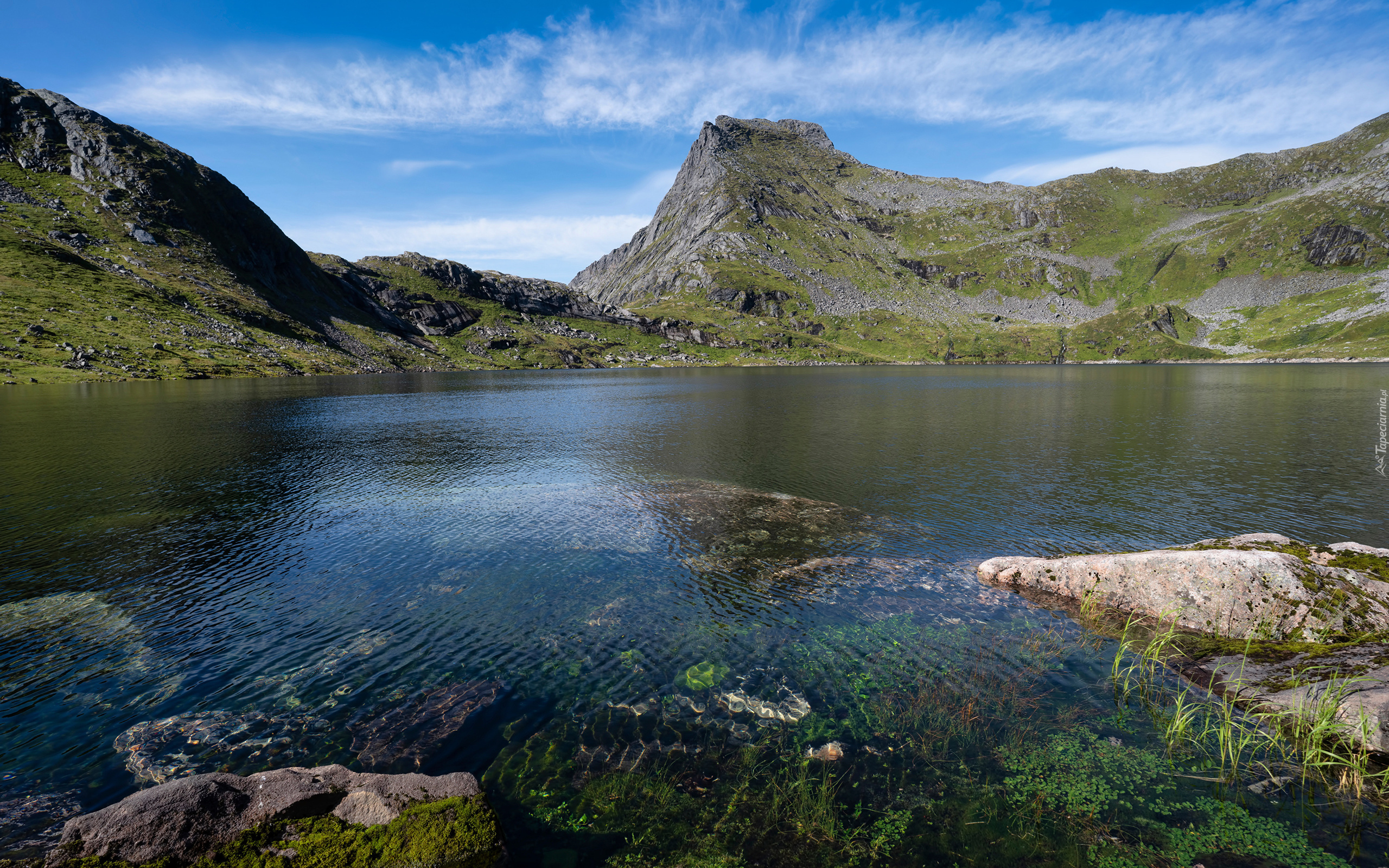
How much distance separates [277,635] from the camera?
21.6 meters

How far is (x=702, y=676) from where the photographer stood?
1897cm

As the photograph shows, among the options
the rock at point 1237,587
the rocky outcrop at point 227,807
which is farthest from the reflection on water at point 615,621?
the rock at point 1237,587

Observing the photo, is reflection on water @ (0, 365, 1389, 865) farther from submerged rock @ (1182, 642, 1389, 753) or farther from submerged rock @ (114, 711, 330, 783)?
submerged rock @ (1182, 642, 1389, 753)

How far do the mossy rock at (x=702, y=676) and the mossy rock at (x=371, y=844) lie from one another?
8241 millimetres

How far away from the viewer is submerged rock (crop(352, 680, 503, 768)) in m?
14.7

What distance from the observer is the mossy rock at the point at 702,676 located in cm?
1841

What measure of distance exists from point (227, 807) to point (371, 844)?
2.96 metres

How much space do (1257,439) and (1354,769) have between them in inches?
2686

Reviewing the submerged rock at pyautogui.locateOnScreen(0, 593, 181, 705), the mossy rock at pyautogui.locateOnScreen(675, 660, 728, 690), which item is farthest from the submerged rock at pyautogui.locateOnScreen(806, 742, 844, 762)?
the submerged rock at pyautogui.locateOnScreen(0, 593, 181, 705)

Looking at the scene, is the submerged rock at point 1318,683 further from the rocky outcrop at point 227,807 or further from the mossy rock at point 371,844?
the rocky outcrop at point 227,807

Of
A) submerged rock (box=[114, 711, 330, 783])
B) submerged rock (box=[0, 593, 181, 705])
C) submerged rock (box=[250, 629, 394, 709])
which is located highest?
submerged rock (box=[0, 593, 181, 705])

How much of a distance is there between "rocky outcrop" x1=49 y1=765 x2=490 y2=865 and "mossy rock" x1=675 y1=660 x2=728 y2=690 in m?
8.02

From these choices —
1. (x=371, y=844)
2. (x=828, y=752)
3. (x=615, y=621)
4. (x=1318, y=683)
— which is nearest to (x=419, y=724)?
(x=371, y=844)

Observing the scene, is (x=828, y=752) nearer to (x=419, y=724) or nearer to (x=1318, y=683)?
(x=419, y=724)
